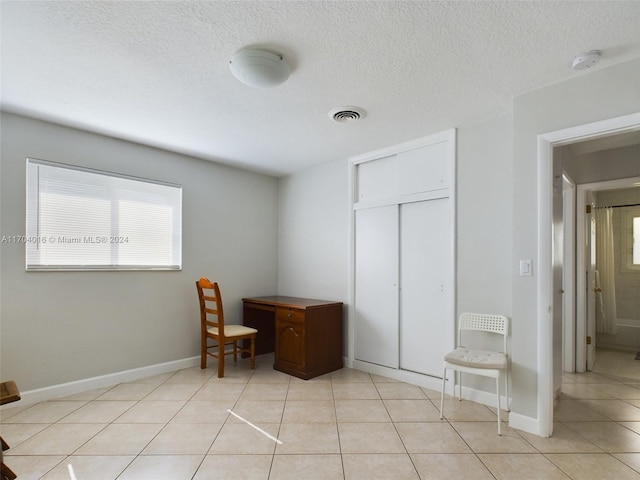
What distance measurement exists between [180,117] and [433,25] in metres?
2.09

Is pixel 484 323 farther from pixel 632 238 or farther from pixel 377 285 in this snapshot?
pixel 632 238

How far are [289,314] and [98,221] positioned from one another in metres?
2.08

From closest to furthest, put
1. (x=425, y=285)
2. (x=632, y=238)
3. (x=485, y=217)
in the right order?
(x=485, y=217)
(x=425, y=285)
(x=632, y=238)

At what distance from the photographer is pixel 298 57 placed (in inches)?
79.3

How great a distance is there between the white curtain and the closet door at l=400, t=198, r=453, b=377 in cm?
337

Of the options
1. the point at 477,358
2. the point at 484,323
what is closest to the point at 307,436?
the point at 477,358

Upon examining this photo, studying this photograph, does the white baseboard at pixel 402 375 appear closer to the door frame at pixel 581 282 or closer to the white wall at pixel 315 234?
the white wall at pixel 315 234

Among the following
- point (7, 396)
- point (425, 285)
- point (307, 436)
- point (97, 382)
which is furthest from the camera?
point (425, 285)

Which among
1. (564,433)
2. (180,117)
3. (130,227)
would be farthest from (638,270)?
(130,227)

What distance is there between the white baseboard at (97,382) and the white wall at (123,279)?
48mm

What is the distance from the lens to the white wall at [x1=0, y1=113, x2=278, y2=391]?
2.79 metres

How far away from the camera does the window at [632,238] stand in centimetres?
484

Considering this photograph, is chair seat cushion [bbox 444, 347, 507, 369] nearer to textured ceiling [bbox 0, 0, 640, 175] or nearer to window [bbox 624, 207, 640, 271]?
textured ceiling [bbox 0, 0, 640, 175]

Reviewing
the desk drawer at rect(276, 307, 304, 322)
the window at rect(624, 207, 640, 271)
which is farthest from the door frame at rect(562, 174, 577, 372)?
the desk drawer at rect(276, 307, 304, 322)
